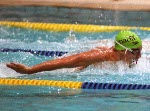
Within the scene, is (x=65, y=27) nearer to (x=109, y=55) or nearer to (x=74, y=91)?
(x=109, y=55)

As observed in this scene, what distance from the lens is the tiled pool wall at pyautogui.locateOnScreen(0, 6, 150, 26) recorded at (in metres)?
9.23

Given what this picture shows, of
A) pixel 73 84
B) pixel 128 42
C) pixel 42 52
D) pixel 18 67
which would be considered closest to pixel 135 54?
pixel 128 42

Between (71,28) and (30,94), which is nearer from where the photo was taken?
(30,94)

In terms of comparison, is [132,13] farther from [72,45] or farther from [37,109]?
[37,109]

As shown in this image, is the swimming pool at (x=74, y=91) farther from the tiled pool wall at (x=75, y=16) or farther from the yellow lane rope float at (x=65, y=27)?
the tiled pool wall at (x=75, y=16)

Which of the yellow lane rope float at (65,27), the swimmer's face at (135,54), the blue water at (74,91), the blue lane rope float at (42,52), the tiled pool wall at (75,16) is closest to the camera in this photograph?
the blue water at (74,91)

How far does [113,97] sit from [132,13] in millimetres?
4756

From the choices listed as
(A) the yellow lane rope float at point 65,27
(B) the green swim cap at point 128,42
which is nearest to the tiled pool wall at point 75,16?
(A) the yellow lane rope float at point 65,27

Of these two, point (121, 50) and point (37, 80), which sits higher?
point (121, 50)

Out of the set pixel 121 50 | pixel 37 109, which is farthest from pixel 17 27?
pixel 37 109

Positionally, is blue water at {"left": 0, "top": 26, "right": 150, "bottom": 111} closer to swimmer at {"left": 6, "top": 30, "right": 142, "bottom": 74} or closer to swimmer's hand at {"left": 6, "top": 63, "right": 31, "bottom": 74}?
swimmer at {"left": 6, "top": 30, "right": 142, "bottom": 74}

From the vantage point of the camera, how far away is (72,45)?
7488mm

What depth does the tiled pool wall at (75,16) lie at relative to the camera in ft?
30.3

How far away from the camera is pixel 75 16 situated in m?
9.43
